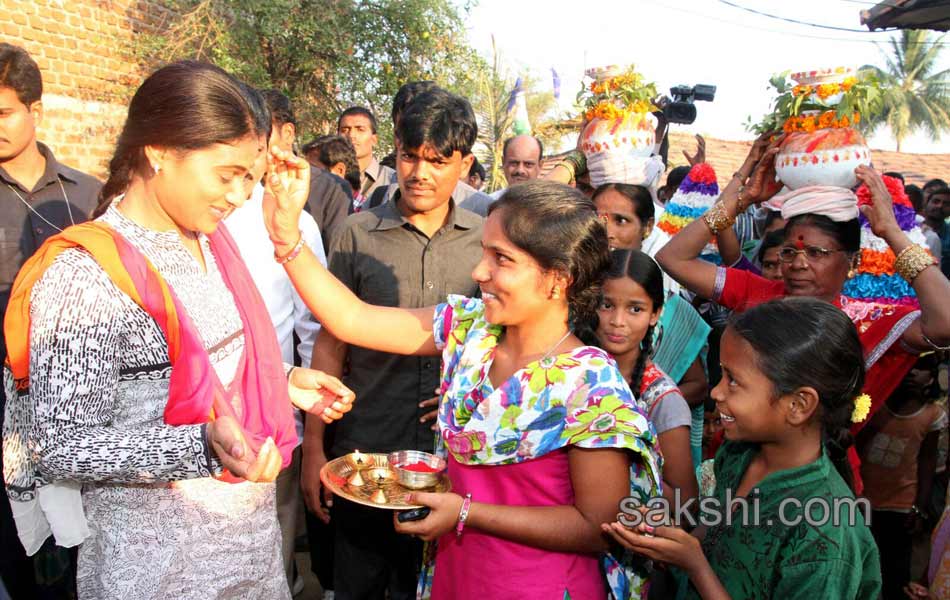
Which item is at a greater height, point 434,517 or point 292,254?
point 292,254

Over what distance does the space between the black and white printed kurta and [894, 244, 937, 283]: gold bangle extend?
2.49 metres

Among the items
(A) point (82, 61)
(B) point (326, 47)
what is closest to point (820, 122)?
(B) point (326, 47)

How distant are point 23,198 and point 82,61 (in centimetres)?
640

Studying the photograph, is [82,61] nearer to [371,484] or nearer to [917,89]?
[371,484]

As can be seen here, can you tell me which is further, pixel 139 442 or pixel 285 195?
pixel 285 195

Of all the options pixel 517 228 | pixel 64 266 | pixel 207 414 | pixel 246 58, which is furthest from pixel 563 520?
pixel 246 58

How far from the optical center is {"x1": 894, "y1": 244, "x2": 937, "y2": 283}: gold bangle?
2.72 metres

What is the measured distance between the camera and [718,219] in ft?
11.1

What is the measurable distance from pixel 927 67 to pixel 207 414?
4497 cm

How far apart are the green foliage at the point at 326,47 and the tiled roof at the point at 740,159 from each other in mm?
5533

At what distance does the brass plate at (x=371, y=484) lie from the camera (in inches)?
75.8

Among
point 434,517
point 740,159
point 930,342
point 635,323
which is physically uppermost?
point 930,342

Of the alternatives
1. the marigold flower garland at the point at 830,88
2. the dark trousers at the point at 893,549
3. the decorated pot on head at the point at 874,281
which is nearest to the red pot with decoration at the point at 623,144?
the marigold flower garland at the point at 830,88

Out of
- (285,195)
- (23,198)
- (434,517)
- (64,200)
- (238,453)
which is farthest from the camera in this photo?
(64,200)
